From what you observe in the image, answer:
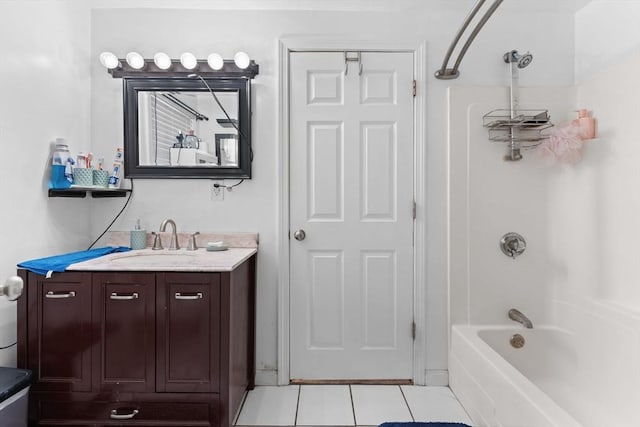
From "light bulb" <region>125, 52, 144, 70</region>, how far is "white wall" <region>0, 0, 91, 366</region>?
0.31 meters

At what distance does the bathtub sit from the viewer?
5.14ft

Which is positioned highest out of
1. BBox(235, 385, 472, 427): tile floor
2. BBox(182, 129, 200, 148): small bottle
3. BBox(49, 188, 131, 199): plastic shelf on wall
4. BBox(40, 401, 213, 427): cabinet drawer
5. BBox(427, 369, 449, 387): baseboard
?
BBox(182, 129, 200, 148): small bottle

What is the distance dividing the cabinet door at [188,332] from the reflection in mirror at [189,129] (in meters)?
0.92

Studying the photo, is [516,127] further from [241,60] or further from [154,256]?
[154,256]

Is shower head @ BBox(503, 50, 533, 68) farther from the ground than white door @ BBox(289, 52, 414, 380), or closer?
farther from the ground

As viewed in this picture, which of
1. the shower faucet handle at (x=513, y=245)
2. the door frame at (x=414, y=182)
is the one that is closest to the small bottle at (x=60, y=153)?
the door frame at (x=414, y=182)

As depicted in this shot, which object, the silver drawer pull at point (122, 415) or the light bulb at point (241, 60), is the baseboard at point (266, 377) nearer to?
the silver drawer pull at point (122, 415)

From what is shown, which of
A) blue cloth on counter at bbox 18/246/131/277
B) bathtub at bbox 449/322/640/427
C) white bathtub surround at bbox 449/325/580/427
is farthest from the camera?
blue cloth on counter at bbox 18/246/131/277

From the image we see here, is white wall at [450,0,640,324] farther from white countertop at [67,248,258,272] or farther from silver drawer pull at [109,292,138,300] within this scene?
silver drawer pull at [109,292,138,300]

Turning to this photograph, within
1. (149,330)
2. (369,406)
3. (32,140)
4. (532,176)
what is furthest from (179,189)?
(532,176)

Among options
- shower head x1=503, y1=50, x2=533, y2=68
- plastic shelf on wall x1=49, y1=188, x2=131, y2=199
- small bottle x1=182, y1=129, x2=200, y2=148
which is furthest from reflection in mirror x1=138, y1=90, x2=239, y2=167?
shower head x1=503, y1=50, x2=533, y2=68

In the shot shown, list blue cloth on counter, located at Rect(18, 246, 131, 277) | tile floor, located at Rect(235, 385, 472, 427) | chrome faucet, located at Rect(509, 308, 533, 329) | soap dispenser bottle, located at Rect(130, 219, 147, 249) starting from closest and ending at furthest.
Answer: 1. blue cloth on counter, located at Rect(18, 246, 131, 277)
2. tile floor, located at Rect(235, 385, 472, 427)
3. chrome faucet, located at Rect(509, 308, 533, 329)
4. soap dispenser bottle, located at Rect(130, 219, 147, 249)

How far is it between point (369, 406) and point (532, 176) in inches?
65.2

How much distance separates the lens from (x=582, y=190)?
86.6 inches
